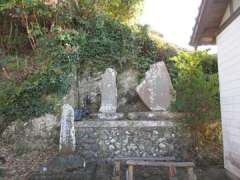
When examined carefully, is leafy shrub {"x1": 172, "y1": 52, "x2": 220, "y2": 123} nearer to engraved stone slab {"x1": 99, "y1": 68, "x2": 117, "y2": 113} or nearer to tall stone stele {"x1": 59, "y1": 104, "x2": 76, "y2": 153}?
engraved stone slab {"x1": 99, "y1": 68, "x2": 117, "y2": 113}

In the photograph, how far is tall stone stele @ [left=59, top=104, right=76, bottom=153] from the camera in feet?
26.2

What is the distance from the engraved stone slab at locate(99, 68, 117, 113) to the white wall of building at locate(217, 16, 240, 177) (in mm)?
3522

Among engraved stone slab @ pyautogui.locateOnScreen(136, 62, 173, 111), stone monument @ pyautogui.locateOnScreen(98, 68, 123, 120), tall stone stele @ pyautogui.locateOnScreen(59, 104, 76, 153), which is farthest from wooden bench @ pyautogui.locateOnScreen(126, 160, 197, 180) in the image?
engraved stone slab @ pyautogui.locateOnScreen(136, 62, 173, 111)

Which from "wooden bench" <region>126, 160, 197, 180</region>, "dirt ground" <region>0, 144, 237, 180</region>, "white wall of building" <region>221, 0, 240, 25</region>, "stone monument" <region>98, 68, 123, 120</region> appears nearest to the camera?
"white wall of building" <region>221, 0, 240, 25</region>

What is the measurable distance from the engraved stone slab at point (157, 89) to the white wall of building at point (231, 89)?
239 centimetres

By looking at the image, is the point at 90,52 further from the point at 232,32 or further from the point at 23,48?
the point at 232,32

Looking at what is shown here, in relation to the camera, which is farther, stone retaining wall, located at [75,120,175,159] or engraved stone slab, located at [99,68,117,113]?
engraved stone slab, located at [99,68,117,113]

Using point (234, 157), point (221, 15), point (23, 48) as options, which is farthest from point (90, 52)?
point (234, 157)

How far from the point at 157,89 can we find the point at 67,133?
3.13 metres

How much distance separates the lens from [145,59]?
36.0 ft

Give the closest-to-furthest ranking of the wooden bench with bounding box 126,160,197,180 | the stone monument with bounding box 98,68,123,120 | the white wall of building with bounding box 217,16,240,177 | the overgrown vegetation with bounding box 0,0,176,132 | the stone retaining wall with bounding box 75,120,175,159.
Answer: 1. the white wall of building with bounding box 217,16,240,177
2. the wooden bench with bounding box 126,160,197,180
3. the stone retaining wall with bounding box 75,120,175,159
4. the stone monument with bounding box 98,68,123,120
5. the overgrown vegetation with bounding box 0,0,176,132

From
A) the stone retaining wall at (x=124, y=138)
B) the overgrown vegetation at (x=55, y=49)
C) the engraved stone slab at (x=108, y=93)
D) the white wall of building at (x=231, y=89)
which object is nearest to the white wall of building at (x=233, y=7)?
the white wall of building at (x=231, y=89)

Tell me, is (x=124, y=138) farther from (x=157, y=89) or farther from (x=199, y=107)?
(x=199, y=107)

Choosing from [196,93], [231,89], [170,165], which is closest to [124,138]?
[196,93]
